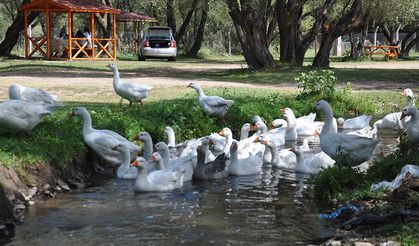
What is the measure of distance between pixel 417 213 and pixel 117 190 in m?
4.94

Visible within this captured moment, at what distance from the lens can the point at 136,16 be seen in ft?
172

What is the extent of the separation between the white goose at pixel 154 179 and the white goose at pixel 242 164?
4.86ft

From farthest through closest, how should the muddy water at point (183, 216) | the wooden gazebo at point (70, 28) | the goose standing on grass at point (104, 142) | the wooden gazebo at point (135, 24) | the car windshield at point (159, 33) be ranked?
the wooden gazebo at point (135, 24) → the car windshield at point (159, 33) → the wooden gazebo at point (70, 28) → the goose standing on grass at point (104, 142) → the muddy water at point (183, 216)

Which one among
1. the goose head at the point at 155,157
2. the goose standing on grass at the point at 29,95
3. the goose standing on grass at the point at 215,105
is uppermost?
the goose standing on grass at the point at 29,95

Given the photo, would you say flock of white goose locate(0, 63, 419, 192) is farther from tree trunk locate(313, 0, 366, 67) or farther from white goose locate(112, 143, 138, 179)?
tree trunk locate(313, 0, 366, 67)

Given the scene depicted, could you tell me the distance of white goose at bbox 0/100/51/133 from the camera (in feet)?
36.5

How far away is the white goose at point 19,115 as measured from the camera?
36.5ft

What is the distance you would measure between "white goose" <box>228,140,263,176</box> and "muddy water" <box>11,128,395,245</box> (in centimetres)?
68

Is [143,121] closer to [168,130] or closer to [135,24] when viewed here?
[168,130]

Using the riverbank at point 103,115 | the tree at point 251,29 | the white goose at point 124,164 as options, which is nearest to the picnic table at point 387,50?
the tree at point 251,29

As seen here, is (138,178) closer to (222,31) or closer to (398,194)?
(398,194)

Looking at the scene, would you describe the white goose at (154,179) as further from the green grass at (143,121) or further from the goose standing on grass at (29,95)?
the goose standing on grass at (29,95)

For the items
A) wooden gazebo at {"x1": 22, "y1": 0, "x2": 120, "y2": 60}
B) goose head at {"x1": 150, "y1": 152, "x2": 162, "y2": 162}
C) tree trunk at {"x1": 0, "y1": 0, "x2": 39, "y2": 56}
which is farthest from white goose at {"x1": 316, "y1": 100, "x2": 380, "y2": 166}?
tree trunk at {"x1": 0, "y1": 0, "x2": 39, "y2": 56}

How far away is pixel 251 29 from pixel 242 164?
57.1 ft
